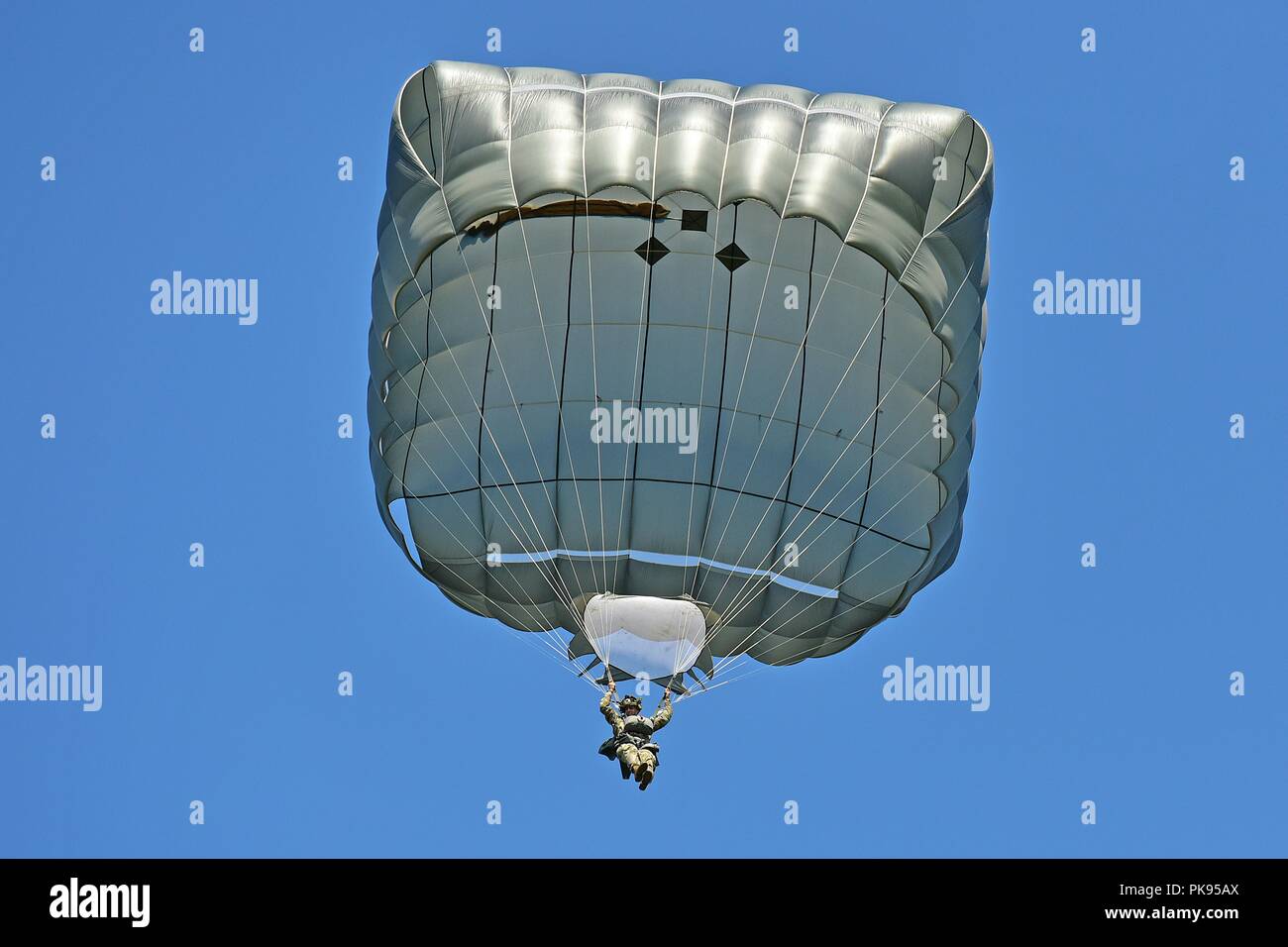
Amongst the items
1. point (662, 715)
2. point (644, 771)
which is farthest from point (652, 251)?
point (644, 771)

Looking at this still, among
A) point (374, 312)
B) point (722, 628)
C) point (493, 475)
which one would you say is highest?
point (374, 312)

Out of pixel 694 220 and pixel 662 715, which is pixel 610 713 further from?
pixel 694 220

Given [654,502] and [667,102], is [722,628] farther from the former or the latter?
[667,102]

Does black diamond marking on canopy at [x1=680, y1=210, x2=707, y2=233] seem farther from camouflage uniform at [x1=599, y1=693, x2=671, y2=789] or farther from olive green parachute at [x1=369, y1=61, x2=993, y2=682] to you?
camouflage uniform at [x1=599, y1=693, x2=671, y2=789]

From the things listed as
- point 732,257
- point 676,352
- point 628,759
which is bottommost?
point 628,759

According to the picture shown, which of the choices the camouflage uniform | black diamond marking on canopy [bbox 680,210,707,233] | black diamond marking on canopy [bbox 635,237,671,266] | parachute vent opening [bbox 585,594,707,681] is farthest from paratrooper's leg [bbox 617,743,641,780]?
black diamond marking on canopy [bbox 680,210,707,233]

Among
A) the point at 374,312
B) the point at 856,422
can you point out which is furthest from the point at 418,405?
the point at 856,422
